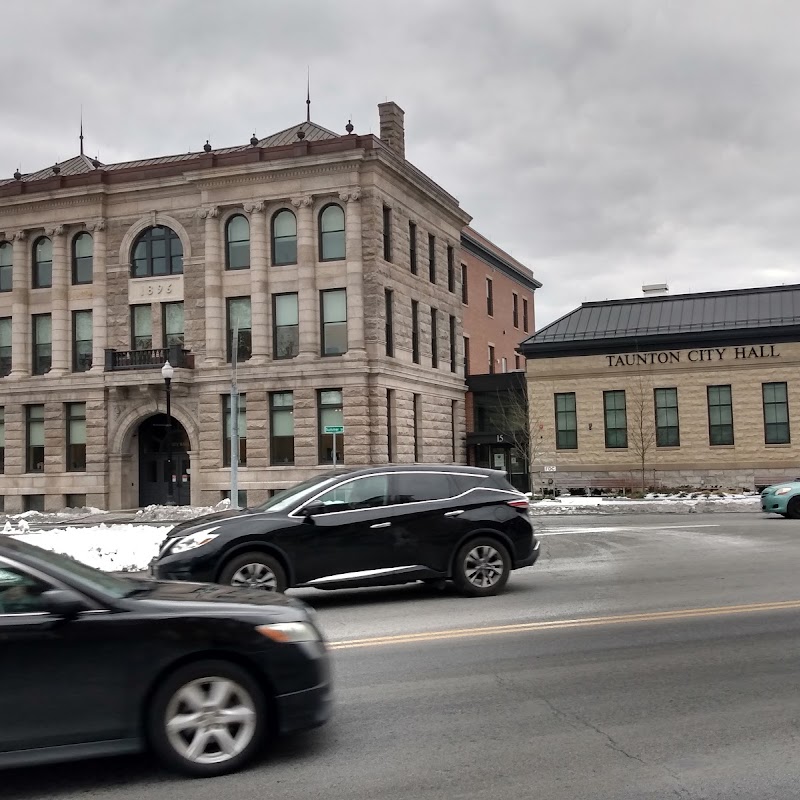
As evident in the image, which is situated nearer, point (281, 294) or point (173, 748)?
point (173, 748)

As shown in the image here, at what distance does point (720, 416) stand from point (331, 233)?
17.6 meters

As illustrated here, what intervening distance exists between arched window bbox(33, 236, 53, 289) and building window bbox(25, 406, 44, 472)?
18.3 feet

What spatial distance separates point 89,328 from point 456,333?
56.6ft

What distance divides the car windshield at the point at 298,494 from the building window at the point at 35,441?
3091cm

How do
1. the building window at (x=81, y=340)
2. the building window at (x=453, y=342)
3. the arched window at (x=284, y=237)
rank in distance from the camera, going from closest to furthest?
the arched window at (x=284, y=237) → the building window at (x=81, y=340) → the building window at (x=453, y=342)

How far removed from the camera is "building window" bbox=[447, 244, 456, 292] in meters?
44.8

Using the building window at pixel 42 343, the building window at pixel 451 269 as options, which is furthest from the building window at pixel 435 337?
the building window at pixel 42 343

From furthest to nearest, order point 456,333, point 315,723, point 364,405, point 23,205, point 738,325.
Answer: point 456,333 → point 23,205 → point 738,325 → point 364,405 → point 315,723

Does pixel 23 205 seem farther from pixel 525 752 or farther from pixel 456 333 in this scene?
pixel 525 752

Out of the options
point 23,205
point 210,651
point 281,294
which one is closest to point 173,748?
point 210,651

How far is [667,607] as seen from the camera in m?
10.5

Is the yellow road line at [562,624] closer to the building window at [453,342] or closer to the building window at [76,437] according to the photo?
the building window at [76,437]

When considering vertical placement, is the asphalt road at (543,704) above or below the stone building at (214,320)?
below

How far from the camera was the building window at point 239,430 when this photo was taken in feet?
119
